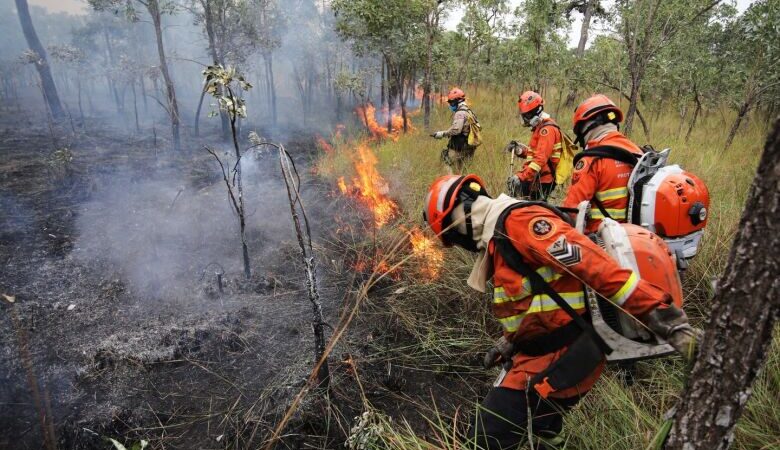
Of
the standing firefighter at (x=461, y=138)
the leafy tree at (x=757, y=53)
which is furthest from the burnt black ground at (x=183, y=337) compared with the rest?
the leafy tree at (x=757, y=53)

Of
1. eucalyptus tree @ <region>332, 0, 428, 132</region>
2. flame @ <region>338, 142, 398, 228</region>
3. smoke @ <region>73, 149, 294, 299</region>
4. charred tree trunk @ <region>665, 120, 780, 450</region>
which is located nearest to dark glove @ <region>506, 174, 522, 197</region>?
flame @ <region>338, 142, 398, 228</region>

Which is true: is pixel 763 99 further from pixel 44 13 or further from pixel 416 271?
pixel 44 13

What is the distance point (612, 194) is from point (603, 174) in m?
0.18

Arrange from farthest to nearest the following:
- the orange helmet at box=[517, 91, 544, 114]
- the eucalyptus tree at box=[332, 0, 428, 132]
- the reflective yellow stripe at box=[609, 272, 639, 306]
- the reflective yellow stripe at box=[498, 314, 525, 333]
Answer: the eucalyptus tree at box=[332, 0, 428, 132] → the orange helmet at box=[517, 91, 544, 114] → the reflective yellow stripe at box=[498, 314, 525, 333] → the reflective yellow stripe at box=[609, 272, 639, 306]

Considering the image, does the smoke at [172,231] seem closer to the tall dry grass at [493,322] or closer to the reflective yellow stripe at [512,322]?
the tall dry grass at [493,322]

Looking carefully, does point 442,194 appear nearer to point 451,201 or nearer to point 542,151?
point 451,201

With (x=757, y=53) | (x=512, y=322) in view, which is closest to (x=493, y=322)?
(x=512, y=322)

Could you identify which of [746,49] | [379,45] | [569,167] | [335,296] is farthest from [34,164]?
[746,49]

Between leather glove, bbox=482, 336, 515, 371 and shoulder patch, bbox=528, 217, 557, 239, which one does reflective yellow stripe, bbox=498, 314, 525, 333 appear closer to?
leather glove, bbox=482, 336, 515, 371

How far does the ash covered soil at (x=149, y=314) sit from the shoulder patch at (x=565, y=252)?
1876mm

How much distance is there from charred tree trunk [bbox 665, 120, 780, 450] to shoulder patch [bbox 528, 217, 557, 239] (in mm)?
889

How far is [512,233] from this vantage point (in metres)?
1.93

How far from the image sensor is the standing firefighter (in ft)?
21.2

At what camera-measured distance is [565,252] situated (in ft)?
5.74
